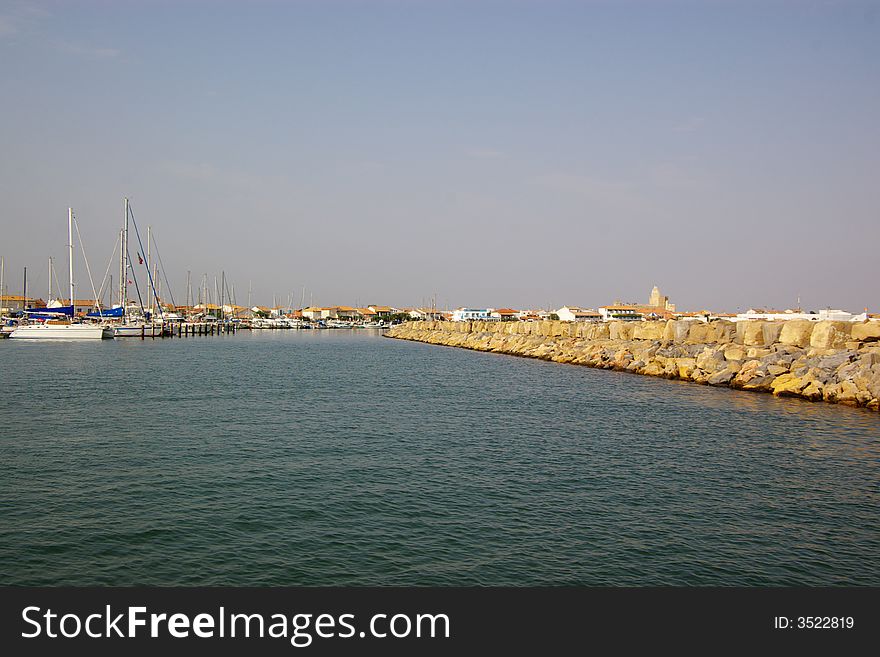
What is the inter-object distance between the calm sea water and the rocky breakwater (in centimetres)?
221

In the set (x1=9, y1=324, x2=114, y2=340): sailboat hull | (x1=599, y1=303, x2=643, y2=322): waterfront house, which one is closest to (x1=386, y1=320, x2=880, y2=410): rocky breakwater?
(x1=9, y1=324, x2=114, y2=340): sailboat hull

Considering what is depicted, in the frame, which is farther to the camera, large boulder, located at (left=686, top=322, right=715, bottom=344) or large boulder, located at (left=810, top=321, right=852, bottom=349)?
large boulder, located at (left=686, top=322, right=715, bottom=344)

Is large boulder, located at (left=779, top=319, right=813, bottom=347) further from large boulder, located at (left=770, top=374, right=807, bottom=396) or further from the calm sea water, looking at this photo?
the calm sea water

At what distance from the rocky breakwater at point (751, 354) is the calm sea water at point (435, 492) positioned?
2.21 meters

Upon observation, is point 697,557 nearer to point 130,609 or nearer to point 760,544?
point 760,544

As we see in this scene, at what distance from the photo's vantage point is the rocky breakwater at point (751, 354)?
2836 cm


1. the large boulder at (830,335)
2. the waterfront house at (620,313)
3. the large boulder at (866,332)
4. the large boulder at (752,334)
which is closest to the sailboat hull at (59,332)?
the large boulder at (752,334)

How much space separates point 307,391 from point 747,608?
2612cm

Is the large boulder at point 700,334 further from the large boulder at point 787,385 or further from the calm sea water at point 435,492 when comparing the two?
the calm sea water at point 435,492

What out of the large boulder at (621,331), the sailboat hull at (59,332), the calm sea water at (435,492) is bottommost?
the calm sea water at (435,492)

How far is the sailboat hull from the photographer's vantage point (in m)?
74.4

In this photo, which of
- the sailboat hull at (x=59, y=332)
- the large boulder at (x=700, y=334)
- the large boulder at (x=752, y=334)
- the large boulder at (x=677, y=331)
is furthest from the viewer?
the sailboat hull at (x=59, y=332)

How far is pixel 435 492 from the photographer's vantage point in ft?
45.5

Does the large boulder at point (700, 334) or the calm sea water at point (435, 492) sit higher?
A: the large boulder at point (700, 334)
